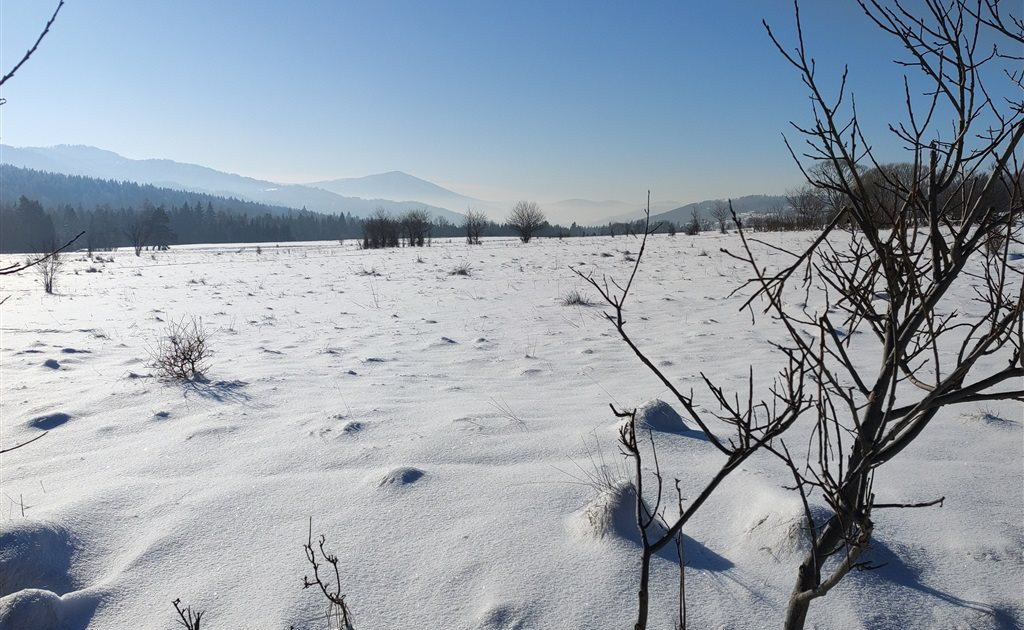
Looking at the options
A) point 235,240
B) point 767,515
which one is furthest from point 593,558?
point 235,240

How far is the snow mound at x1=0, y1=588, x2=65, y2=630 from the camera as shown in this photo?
5.24 ft

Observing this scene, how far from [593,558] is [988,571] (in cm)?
129

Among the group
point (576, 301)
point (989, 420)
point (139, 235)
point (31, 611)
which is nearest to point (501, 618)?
point (31, 611)

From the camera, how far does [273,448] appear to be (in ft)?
9.59

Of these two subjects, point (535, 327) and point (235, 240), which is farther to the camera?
point (235, 240)

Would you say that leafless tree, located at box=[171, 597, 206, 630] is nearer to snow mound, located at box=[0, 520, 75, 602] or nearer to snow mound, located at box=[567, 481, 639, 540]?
snow mound, located at box=[0, 520, 75, 602]

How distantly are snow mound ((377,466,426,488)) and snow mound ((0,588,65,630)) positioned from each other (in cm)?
113

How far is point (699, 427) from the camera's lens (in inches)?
118

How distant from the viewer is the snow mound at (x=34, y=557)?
1.86 metres

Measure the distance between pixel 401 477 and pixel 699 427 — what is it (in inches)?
63.4

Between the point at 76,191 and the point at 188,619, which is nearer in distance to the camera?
the point at 188,619

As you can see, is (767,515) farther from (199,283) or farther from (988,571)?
(199,283)

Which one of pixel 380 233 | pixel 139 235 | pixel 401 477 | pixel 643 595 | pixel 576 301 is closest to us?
pixel 643 595

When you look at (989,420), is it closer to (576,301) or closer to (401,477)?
(401,477)
